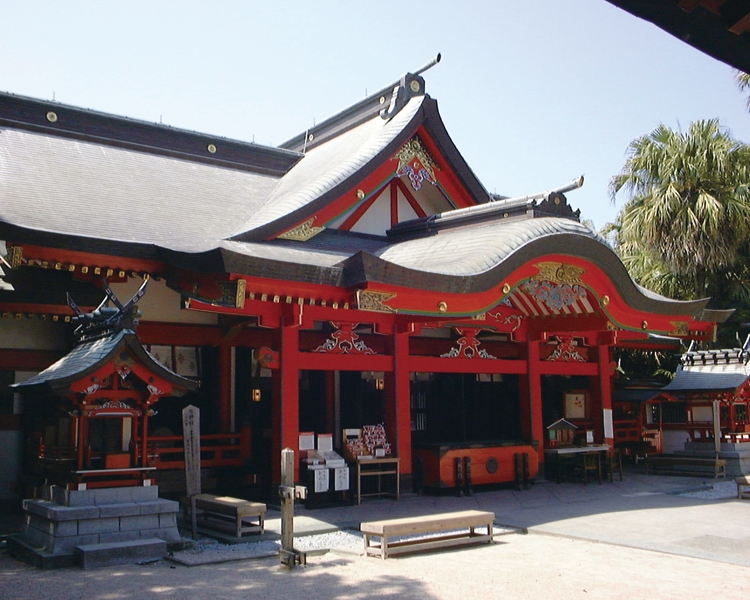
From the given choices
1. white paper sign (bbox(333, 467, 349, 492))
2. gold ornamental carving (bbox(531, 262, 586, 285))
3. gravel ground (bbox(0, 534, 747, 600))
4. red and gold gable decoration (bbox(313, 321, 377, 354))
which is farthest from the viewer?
gold ornamental carving (bbox(531, 262, 586, 285))

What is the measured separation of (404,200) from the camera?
15852mm

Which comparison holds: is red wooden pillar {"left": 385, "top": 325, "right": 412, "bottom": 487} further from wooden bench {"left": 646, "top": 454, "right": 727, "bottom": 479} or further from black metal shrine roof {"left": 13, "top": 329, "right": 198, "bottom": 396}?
wooden bench {"left": 646, "top": 454, "right": 727, "bottom": 479}

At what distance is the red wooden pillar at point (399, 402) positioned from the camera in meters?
13.8

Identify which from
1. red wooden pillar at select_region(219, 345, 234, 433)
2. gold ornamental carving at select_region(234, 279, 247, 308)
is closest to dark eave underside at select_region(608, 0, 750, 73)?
gold ornamental carving at select_region(234, 279, 247, 308)

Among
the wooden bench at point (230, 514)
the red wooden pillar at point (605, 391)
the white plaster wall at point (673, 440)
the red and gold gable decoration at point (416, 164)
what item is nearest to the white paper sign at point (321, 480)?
the wooden bench at point (230, 514)

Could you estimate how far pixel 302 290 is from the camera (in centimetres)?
1127

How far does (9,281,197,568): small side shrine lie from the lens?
8461mm

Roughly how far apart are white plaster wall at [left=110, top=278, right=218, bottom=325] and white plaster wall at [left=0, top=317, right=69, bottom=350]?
120 centimetres

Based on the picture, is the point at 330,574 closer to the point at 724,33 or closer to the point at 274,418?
the point at 274,418

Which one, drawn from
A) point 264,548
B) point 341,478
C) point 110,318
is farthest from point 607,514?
point 110,318

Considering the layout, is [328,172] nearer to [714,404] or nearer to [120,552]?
[120,552]

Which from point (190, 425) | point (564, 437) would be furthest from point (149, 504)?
point (564, 437)

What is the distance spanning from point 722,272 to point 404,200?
36.1ft

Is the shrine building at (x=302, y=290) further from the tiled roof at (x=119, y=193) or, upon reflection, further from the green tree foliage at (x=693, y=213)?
the green tree foliage at (x=693, y=213)
